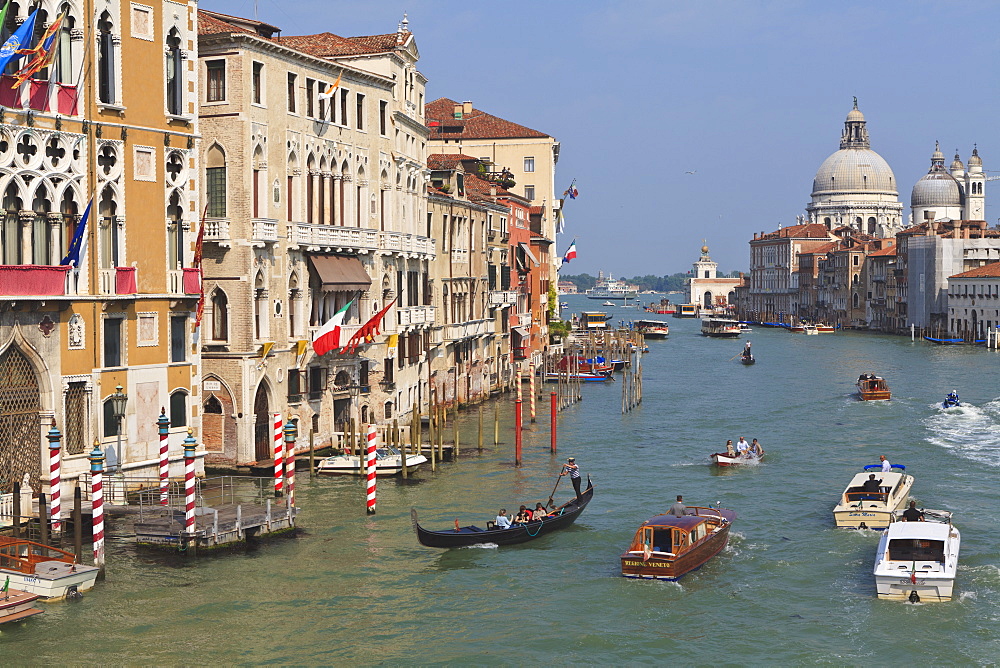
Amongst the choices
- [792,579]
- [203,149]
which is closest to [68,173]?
[203,149]

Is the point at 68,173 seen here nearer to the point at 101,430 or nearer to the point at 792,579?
the point at 101,430

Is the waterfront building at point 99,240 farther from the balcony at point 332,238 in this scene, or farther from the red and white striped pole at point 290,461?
the balcony at point 332,238

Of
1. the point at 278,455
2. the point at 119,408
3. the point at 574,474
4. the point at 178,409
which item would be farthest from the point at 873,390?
the point at 119,408

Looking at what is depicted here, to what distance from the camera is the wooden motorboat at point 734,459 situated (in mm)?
33291

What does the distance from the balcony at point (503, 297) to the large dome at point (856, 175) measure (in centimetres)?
13897

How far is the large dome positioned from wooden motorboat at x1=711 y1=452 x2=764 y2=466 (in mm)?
155465

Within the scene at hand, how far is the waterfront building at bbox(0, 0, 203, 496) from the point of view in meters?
21.7

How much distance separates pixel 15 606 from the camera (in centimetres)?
1745

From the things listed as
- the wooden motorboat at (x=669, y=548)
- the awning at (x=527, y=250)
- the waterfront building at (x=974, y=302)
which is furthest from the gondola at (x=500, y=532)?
the waterfront building at (x=974, y=302)

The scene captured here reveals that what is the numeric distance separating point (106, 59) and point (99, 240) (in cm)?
332

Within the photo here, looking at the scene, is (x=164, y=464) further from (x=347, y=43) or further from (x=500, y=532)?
(x=347, y=43)

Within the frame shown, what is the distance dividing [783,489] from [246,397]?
1250cm

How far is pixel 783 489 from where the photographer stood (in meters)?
30.1

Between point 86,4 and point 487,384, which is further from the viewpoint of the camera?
point 487,384
